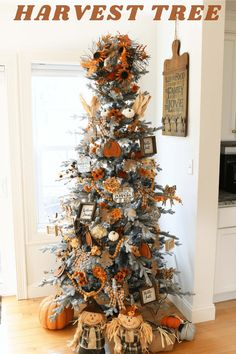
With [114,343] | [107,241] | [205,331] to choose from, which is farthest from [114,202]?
[205,331]

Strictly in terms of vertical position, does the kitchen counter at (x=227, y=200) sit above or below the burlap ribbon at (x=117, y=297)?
above

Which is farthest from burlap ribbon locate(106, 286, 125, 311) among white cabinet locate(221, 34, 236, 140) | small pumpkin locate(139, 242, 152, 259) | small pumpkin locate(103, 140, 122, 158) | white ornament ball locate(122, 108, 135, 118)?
white cabinet locate(221, 34, 236, 140)

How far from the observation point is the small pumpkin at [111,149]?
92.2 inches

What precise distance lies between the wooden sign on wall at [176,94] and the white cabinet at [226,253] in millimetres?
786

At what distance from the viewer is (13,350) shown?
2.44 meters

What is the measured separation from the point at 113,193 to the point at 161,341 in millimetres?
1082

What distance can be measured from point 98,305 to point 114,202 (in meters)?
0.76

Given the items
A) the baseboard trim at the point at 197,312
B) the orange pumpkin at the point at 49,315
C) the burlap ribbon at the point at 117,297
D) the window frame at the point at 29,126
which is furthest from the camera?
the window frame at the point at 29,126

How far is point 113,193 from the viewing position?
234 centimetres

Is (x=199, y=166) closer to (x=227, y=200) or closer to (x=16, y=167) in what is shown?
(x=227, y=200)

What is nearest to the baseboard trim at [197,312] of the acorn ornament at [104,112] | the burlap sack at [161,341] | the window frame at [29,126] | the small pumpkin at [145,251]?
the burlap sack at [161,341]

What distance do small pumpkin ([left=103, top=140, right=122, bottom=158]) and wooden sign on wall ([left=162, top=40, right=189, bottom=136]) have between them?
0.67 metres

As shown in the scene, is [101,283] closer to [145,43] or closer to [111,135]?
[111,135]

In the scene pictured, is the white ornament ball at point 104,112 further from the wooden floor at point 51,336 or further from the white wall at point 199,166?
the wooden floor at point 51,336
